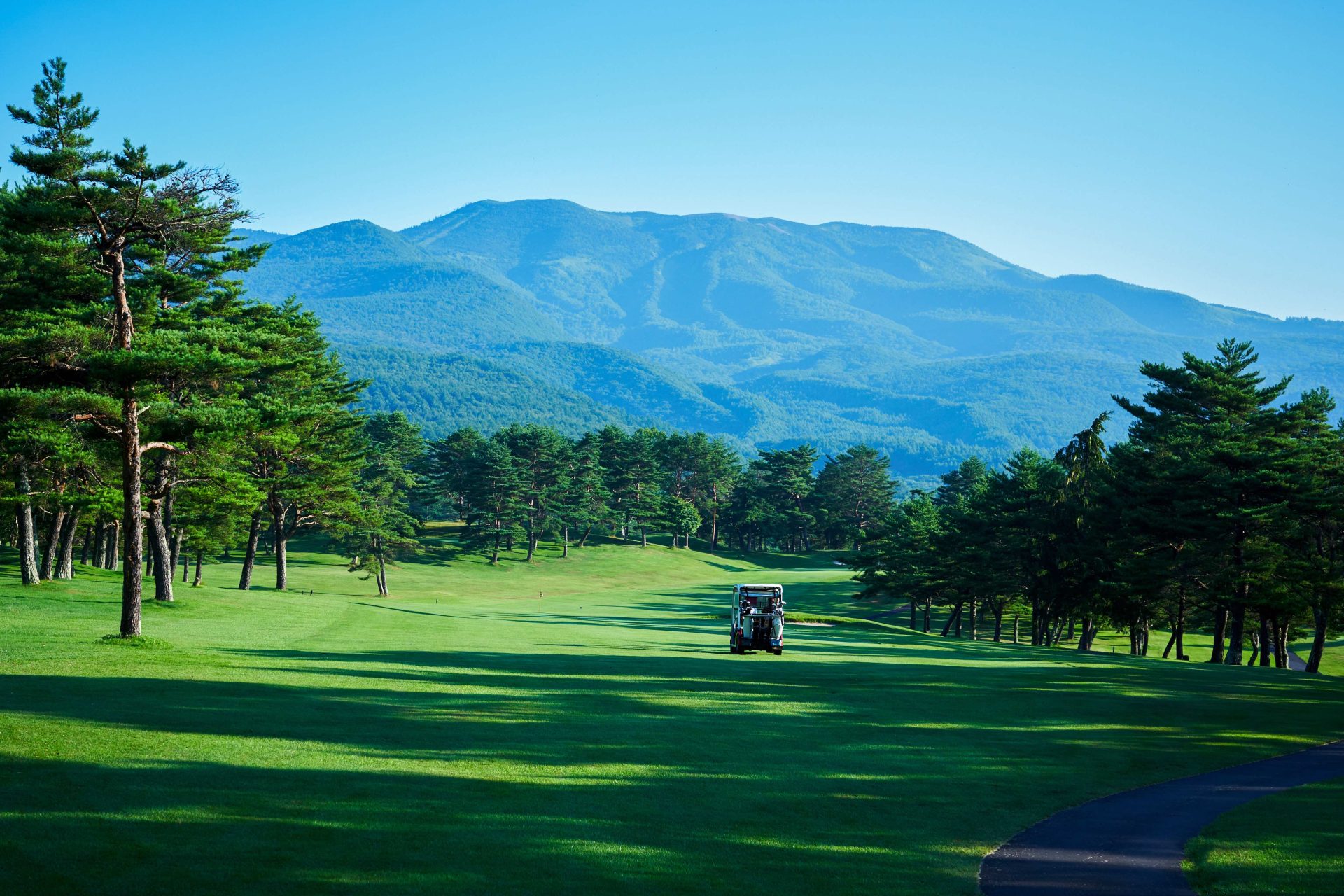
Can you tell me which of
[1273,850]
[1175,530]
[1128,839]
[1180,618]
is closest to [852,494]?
[1180,618]

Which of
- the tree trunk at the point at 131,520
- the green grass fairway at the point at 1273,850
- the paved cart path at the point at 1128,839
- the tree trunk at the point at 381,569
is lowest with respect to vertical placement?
the tree trunk at the point at 381,569

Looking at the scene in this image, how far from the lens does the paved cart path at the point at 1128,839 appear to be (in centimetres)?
1355

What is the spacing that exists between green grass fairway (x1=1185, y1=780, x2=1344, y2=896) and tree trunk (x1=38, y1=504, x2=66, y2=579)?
48506 millimetres

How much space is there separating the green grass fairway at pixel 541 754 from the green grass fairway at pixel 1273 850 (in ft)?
8.45

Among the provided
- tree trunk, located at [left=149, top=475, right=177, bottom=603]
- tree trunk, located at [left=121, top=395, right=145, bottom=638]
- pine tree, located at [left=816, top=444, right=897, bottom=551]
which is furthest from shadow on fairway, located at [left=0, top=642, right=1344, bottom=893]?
pine tree, located at [left=816, top=444, right=897, bottom=551]

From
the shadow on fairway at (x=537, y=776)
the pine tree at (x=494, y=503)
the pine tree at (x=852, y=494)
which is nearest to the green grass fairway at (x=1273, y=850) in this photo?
the shadow on fairway at (x=537, y=776)

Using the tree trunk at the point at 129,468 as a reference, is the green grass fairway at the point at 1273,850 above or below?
below

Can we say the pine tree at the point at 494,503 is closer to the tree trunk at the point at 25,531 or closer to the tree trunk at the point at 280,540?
the tree trunk at the point at 280,540

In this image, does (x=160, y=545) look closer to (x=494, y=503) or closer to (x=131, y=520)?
(x=131, y=520)

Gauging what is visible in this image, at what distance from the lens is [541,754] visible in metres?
17.9

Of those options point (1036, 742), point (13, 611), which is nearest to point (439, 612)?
point (13, 611)

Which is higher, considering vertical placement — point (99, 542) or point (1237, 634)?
point (1237, 634)

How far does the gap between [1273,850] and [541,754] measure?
1154 centimetres

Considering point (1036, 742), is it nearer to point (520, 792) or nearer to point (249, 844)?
point (520, 792)
